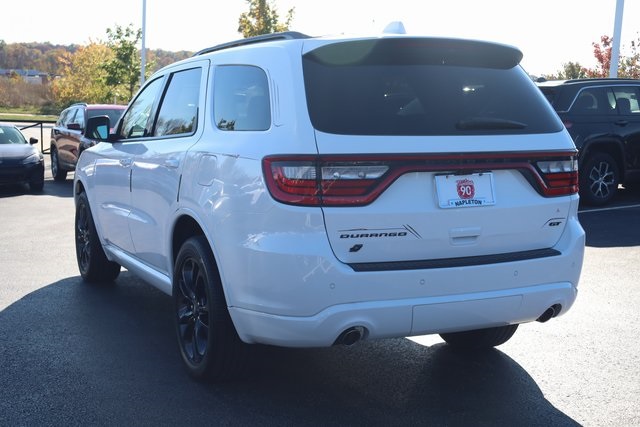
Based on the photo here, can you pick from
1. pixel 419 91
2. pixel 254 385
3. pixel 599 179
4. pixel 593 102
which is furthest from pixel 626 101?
pixel 254 385

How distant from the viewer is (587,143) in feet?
40.3

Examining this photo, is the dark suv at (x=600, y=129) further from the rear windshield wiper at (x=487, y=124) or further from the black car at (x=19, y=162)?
the black car at (x=19, y=162)

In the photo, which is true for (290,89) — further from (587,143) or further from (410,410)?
Answer: (587,143)

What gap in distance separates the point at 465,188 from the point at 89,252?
13.5 ft

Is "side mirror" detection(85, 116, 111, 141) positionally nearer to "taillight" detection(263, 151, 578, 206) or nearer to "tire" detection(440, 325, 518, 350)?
"taillight" detection(263, 151, 578, 206)

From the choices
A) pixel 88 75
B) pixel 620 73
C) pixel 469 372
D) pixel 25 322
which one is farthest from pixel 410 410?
pixel 88 75

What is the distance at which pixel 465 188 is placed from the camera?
13.0 feet

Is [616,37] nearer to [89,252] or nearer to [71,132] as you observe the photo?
[71,132]

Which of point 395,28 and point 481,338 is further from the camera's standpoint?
point 481,338

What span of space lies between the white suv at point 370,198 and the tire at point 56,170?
14.2 metres

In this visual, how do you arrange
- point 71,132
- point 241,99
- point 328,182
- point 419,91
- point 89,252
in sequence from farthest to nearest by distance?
point 71,132, point 89,252, point 241,99, point 419,91, point 328,182

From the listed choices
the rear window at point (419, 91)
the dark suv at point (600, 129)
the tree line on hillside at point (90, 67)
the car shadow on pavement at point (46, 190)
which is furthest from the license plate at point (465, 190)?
the tree line on hillside at point (90, 67)

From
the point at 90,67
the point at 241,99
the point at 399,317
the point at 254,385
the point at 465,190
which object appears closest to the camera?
the point at 399,317

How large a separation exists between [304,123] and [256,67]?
0.71 metres
